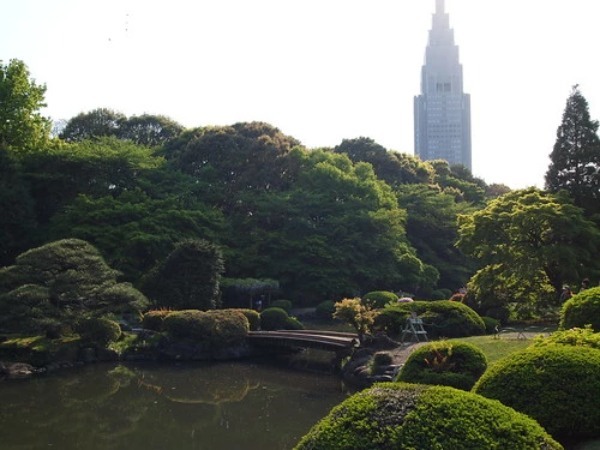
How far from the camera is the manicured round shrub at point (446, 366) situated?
35.8 ft

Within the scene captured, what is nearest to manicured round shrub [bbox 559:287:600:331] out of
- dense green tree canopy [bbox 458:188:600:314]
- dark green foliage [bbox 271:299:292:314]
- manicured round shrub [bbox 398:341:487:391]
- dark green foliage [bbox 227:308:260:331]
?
manicured round shrub [bbox 398:341:487:391]

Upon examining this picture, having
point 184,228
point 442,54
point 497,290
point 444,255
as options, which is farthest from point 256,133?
point 442,54

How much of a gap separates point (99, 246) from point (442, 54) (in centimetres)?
13524

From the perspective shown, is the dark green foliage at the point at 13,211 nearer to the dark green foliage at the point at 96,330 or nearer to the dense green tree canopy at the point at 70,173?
the dense green tree canopy at the point at 70,173

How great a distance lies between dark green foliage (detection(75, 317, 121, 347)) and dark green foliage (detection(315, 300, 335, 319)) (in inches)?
446

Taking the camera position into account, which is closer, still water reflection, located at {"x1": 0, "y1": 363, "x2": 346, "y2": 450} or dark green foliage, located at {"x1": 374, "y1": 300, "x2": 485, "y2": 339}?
still water reflection, located at {"x1": 0, "y1": 363, "x2": 346, "y2": 450}

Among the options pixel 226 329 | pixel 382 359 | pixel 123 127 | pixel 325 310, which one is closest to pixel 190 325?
pixel 226 329

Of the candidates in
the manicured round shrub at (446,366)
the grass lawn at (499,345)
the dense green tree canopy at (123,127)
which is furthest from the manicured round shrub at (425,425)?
the dense green tree canopy at (123,127)

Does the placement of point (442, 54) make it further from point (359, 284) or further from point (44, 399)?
point (44, 399)

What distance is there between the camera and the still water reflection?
37.7 feet

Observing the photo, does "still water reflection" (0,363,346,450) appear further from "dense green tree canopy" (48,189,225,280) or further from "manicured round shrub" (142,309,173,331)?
"dense green tree canopy" (48,189,225,280)

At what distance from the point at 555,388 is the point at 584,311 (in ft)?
16.0

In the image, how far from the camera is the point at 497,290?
67.6ft

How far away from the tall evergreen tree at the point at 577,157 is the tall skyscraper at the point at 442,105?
114125 mm
